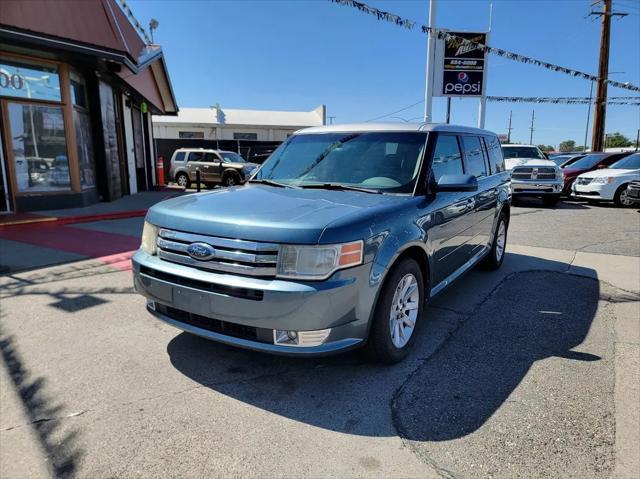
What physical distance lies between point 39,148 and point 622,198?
16700 millimetres

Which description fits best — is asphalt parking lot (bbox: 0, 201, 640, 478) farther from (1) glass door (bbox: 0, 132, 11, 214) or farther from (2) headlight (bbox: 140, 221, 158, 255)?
(1) glass door (bbox: 0, 132, 11, 214)

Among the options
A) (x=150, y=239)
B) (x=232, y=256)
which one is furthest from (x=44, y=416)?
(x=232, y=256)

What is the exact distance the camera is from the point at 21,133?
9859mm

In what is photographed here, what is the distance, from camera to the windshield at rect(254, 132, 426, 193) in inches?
156

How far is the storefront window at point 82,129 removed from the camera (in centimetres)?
1107

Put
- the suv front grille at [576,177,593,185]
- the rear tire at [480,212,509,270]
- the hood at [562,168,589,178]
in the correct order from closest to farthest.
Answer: the rear tire at [480,212,509,270] < the suv front grille at [576,177,593,185] < the hood at [562,168,589,178]

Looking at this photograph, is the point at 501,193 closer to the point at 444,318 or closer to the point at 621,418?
the point at 444,318

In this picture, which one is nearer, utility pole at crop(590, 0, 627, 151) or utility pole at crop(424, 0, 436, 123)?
utility pole at crop(424, 0, 436, 123)

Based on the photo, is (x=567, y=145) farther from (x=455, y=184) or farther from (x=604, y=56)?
(x=455, y=184)

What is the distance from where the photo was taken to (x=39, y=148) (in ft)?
33.6

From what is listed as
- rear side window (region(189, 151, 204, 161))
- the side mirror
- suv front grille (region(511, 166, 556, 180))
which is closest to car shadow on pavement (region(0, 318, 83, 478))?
the side mirror

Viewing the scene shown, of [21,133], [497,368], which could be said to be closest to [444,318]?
[497,368]

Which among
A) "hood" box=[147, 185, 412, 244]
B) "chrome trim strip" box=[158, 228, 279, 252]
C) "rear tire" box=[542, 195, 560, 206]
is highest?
"hood" box=[147, 185, 412, 244]

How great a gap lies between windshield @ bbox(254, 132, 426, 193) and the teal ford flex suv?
13 mm
